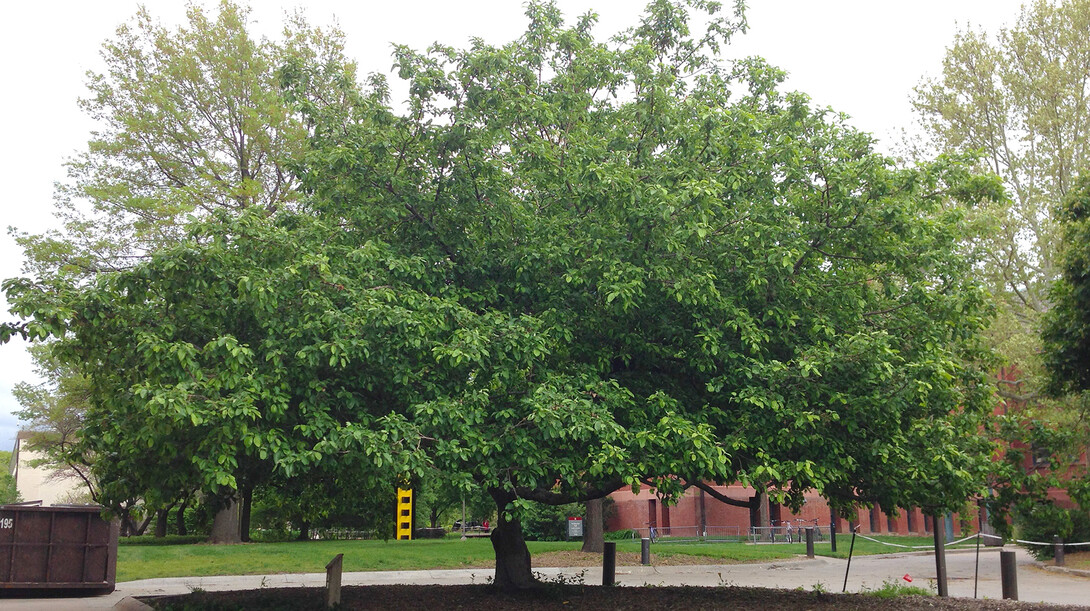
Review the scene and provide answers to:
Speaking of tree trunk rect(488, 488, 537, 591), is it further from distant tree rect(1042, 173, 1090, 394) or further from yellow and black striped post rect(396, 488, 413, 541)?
yellow and black striped post rect(396, 488, 413, 541)

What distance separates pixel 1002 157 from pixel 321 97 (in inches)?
957

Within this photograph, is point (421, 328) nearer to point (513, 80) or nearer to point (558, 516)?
point (513, 80)

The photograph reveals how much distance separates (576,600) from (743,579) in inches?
388

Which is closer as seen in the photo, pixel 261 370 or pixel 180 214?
pixel 261 370

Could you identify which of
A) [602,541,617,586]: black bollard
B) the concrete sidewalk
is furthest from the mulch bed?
the concrete sidewalk

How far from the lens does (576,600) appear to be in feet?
43.1

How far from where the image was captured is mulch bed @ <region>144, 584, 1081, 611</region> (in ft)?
40.6

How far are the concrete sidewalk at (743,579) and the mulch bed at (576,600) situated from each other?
1203 mm

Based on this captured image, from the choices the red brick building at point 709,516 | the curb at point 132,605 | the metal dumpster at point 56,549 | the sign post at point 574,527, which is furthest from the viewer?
the red brick building at point 709,516

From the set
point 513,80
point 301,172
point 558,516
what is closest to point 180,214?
point 301,172

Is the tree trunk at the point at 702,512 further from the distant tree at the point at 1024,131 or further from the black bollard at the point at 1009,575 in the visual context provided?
the black bollard at the point at 1009,575

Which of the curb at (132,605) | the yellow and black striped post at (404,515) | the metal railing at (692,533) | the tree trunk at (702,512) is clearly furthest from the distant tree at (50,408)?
the tree trunk at (702,512)

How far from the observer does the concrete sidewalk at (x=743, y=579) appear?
16656mm

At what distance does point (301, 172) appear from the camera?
12.7 m
